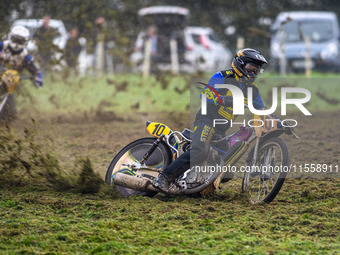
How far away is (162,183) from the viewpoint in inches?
260

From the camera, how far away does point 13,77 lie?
10.4m

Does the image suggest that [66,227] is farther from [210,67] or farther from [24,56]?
[210,67]

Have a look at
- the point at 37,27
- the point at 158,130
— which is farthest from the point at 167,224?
the point at 37,27

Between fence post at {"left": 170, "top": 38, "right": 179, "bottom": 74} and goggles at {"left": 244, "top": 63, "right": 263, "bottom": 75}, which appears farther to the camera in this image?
fence post at {"left": 170, "top": 38, "right": 179, "bottom": 74}

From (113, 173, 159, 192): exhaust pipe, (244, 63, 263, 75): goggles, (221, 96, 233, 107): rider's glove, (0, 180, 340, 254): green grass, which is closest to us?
(0, 180, 340, 254): green grass

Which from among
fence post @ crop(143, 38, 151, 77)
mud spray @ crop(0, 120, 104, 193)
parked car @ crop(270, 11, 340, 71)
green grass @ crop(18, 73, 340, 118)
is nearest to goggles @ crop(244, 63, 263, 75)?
mud spray @ crop(0, 120, 104, 193)

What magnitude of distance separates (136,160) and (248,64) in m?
1.69

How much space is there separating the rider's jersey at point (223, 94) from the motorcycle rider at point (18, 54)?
16.6 ft

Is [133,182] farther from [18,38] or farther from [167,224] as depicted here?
[18,38]

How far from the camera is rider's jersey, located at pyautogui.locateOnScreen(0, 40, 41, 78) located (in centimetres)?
1093

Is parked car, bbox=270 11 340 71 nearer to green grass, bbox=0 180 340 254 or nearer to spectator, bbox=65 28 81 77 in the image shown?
spectator, bbox=65 28 81 77

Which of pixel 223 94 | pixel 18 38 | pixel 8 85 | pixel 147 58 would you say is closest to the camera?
pixel 223 94

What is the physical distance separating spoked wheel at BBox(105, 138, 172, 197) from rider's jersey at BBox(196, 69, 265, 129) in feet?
2.22

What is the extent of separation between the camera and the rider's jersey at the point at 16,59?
430 inches
